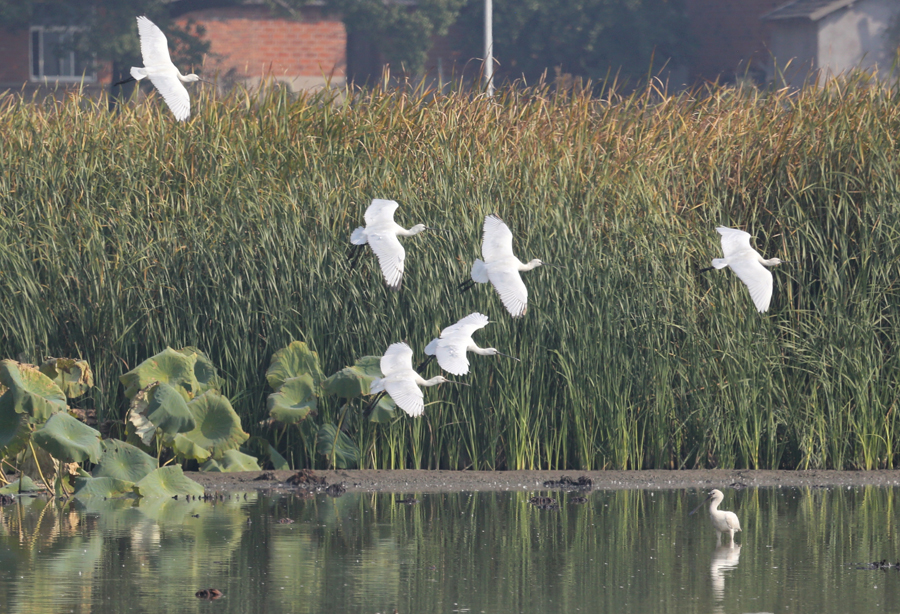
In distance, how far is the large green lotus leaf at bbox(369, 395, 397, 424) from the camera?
Result: 8.99 meters

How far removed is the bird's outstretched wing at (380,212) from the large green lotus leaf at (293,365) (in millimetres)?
1255

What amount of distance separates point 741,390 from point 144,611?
4.92 m

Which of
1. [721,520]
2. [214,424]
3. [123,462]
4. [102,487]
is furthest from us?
[214,424]

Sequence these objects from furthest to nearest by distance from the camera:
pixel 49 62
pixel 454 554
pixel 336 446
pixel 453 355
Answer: pixel 49 62, pixel 336 446, pixel 453 355, pixel 454 554

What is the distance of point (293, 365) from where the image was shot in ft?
29.7

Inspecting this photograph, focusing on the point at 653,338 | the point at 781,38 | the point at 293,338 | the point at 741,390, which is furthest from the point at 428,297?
the point at 781,38

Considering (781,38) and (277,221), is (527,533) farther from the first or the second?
(781,38)

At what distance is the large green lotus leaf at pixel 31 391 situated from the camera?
26.6ft

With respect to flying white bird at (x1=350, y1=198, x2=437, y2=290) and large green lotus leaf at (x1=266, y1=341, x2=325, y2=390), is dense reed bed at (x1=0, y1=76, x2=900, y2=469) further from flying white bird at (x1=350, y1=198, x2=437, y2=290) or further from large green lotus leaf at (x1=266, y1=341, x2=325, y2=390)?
flying white bird at (x1=350, y1=198, x2=437, y2=290)

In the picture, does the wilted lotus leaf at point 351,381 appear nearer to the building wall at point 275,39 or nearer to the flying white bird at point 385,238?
the flying white bird at point 385,238

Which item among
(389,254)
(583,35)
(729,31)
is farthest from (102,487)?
(729,31)

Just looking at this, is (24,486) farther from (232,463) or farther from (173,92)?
(173,92)

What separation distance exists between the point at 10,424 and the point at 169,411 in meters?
0.94

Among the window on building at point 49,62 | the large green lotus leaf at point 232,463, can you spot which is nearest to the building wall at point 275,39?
the window on building at point 49,62
